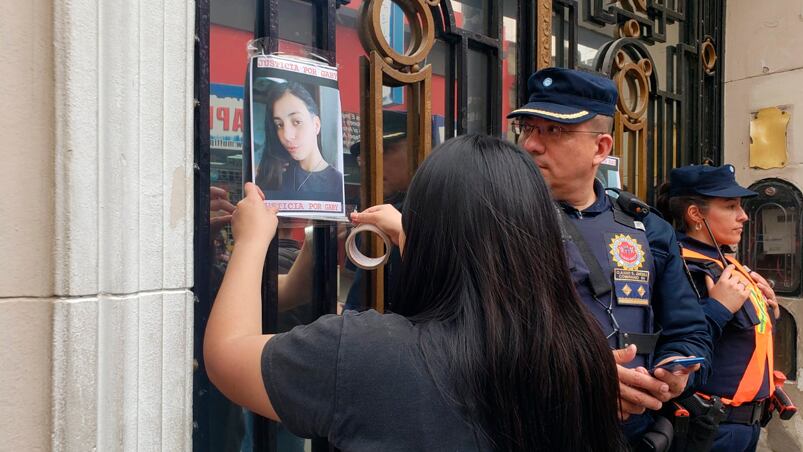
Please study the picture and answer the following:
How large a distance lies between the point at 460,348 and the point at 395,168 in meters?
1.00

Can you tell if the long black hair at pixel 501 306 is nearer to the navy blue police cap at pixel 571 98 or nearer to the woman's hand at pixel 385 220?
the woman's hand at pixel 385 220

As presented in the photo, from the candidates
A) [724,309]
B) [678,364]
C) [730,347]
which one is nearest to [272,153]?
[678,364]

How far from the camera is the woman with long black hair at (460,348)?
3.39ft

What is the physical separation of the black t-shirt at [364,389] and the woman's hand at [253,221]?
33 cm

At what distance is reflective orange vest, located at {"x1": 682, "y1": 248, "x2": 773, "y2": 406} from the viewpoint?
238 centimetres

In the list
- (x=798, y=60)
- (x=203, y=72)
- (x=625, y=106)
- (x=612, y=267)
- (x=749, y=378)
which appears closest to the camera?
(x=203, y=72)

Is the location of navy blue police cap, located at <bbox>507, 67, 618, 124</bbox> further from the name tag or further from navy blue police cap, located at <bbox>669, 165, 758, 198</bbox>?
navy blue police cap, located at <bbox>669, 165, 758, 198</bbox>

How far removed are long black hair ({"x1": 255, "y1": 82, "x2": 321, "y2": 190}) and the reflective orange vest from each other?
1.60m

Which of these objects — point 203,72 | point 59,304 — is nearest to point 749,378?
point 203,72

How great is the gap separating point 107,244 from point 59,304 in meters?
0.12

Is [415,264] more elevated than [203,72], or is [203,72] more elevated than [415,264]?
[203,72]

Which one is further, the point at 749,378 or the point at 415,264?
the point at 749,378

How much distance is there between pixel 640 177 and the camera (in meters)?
2.82

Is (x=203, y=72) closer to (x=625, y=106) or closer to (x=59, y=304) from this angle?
(x=59, y=304)
